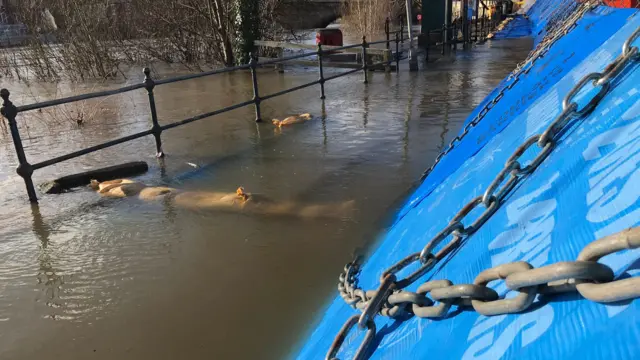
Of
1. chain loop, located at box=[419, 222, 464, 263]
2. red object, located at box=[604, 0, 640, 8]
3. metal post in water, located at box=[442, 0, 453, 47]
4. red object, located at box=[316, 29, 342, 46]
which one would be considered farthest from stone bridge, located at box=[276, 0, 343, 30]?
chain loop, located at box=[419, 222, 464, 263]

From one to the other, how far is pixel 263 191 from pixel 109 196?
146cm

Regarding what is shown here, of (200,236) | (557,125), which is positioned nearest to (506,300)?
(557,125)

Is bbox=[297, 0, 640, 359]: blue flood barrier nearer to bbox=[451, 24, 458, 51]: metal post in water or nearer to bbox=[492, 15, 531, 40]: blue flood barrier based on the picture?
bbox=[451, 24, 458, 51]: metal post in water

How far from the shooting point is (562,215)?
1402mm

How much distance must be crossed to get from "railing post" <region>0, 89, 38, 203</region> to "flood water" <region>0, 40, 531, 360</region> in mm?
155

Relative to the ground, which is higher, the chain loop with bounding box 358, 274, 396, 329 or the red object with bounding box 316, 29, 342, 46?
the red object with bounding box 316, 29, 342, 46

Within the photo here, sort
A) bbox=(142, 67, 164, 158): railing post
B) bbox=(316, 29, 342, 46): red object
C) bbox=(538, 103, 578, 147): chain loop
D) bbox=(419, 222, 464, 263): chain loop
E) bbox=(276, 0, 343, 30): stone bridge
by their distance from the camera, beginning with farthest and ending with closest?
bbox=(276, 0, 343, 30): stone bridge < bbox=(316, 29, 342, 46): red object < bbox=(142, 67, 164, 158): railing post < bbox=(538, 103, 578, 147): chain loop < bbox=(419, 222, 464, 263): chain loop

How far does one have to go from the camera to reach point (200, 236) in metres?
3.98

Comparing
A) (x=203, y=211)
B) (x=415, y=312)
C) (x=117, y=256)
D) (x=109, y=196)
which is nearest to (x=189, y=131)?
(x=109, y=196)

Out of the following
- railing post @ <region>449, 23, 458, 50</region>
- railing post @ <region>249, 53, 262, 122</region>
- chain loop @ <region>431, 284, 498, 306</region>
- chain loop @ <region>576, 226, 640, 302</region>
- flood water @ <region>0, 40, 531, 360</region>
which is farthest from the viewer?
railing post @ <region>449, 23, 458, 50</region>

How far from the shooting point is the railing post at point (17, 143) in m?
4.54

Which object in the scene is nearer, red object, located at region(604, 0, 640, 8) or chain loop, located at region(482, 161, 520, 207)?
chain loop, located at region(482, 161, 520, 207)

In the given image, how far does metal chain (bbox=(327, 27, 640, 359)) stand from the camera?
1016 mm

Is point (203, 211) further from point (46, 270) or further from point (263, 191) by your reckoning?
point (46, 270)
